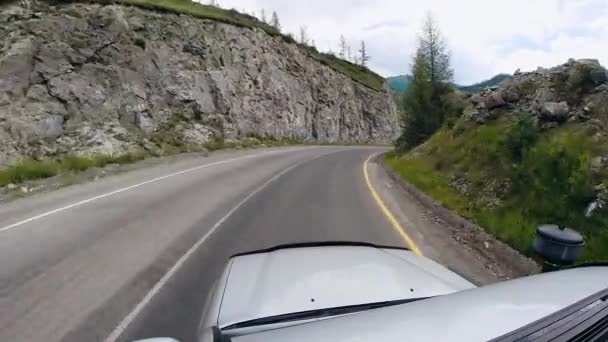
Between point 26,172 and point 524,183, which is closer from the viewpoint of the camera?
point 524,183

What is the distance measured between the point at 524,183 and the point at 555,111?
3.44 metres

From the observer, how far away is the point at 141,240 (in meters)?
7.28

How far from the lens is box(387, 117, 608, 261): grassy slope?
23.4ft

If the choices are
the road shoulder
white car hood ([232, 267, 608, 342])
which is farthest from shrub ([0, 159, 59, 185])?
white car hood ([232, 267, 608, 342])

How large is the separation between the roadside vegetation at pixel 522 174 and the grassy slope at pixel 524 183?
0.01 metres

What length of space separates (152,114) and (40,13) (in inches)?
350

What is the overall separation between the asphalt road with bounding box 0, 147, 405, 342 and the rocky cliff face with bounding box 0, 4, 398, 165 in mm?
10432

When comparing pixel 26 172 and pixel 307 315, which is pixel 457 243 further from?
pixel 26 172

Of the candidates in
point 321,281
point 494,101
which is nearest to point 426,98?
point 494,101

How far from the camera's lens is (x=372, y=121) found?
6625 centimetres

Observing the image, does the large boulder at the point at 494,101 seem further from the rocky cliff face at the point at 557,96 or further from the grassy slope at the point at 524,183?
the grassy slope at the point at 524,183

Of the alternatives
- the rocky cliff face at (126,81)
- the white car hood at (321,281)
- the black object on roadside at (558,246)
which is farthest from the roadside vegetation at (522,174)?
the rocky cliff face at (126,81)

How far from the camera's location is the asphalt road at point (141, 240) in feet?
14.9

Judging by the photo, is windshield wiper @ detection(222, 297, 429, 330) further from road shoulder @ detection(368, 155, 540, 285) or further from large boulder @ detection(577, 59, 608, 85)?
large boulder @ detection(577, 59, 608, 85)
